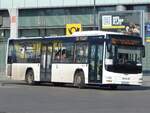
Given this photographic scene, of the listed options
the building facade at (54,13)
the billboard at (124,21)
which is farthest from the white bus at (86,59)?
the building facade at (54,13)

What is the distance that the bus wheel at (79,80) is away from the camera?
1245 inches

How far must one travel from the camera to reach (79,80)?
1255 inches

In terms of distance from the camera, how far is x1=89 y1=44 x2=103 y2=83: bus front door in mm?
30688

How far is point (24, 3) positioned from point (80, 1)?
569cm

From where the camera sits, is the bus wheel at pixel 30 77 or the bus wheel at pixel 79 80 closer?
the bus wheel at pixel 79 80

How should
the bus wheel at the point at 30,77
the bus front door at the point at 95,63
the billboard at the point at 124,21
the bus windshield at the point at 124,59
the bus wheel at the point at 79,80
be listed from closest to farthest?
1. the bus windshield at the point at 124,59
2. the bus front door at the point at 95,63
3. the bus wheel at the point at 79,80
4. the bus wheel at the point at 30,77
5. the billboard at the point at 124,21

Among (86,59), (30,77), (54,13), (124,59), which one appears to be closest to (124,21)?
(54,13)

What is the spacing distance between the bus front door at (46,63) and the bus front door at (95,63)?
3.64m

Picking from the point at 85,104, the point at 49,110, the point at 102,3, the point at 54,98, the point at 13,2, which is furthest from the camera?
the point at 13,2

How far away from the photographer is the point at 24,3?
2308 inches

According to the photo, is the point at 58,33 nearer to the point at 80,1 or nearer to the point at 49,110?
the point at 80,1

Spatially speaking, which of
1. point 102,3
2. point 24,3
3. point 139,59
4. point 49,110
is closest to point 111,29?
point 102,3

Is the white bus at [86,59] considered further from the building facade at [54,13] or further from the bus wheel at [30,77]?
the building facade at [54,13]

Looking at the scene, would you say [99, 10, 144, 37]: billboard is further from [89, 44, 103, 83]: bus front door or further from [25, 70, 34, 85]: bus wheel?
[89, 44, 103, 83]: bus front door
